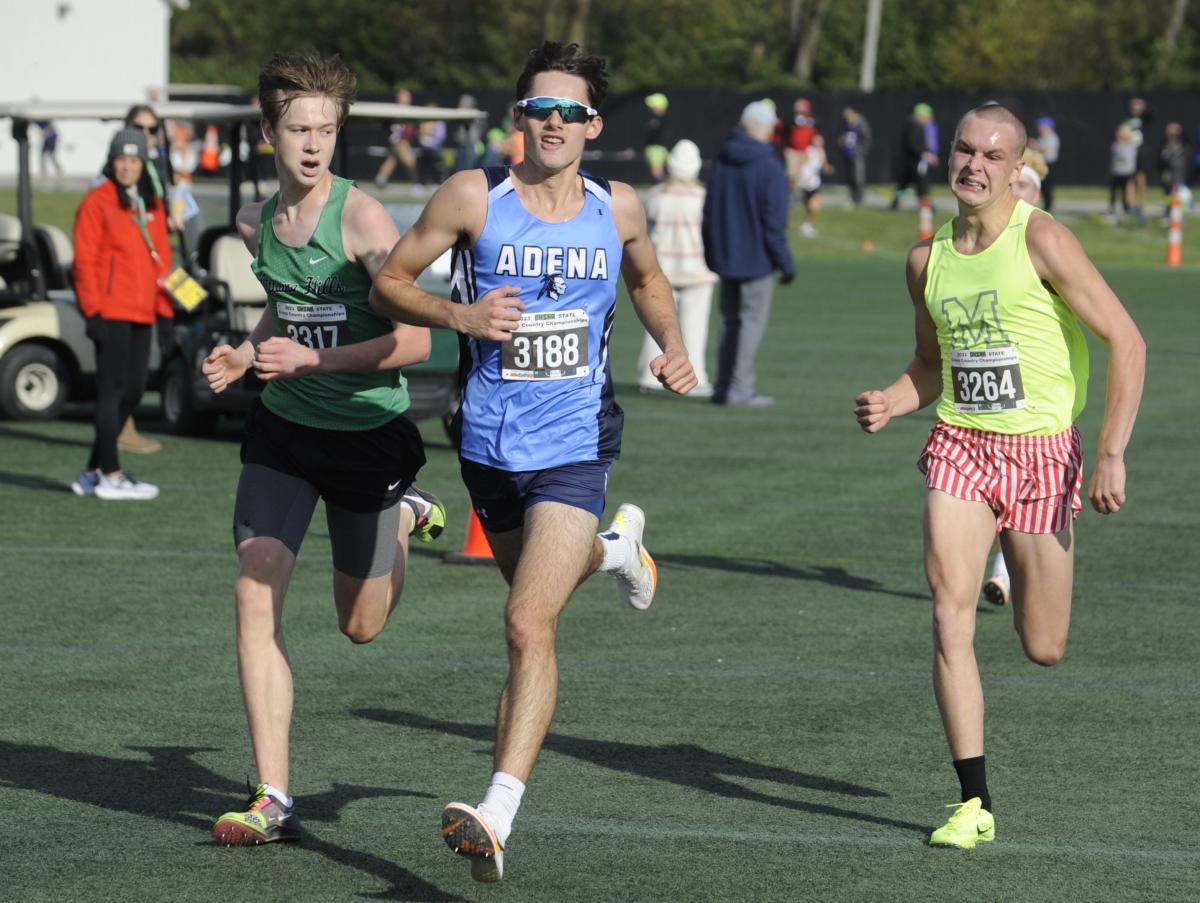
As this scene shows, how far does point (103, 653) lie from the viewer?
7855 millimetres

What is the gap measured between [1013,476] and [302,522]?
1.99 metres

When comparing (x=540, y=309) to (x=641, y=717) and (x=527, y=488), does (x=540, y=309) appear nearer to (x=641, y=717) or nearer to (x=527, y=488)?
(x=527, y=488)

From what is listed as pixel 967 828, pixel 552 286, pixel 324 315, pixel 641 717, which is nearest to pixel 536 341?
pixel 552 286

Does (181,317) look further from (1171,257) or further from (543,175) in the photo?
(1171,257)

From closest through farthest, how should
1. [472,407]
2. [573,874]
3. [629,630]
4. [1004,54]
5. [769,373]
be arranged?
[573,874] < [472,407] < [629,630] < [769,373] < [1004,54]

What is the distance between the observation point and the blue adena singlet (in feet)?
18.3

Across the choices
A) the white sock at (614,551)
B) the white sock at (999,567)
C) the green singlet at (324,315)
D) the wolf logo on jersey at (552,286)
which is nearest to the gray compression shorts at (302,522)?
the green singlet at (324,315)

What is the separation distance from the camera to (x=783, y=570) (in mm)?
9891

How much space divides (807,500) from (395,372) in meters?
6.34

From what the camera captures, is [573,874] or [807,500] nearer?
[573,874]

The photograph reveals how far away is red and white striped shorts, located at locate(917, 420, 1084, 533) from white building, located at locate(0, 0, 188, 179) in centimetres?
5465

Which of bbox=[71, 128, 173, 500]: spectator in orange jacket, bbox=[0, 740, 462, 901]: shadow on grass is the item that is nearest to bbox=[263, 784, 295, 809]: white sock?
bbox=[0, 740, 462, 901]: shadow on grass

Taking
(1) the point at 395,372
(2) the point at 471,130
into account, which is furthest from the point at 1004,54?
(1) the point at 395,372

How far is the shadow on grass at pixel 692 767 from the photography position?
19.9ft
